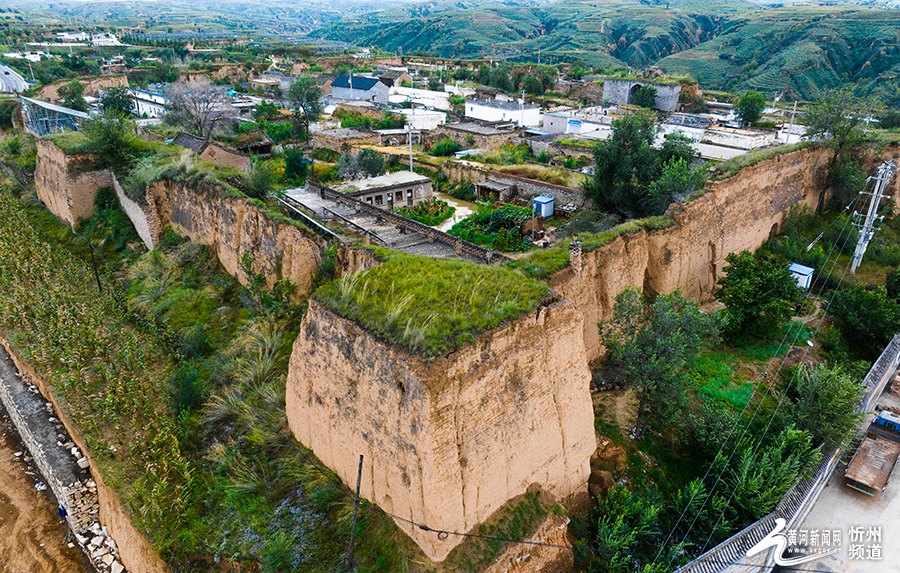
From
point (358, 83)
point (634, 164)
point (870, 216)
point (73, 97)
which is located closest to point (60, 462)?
point (634, 164)

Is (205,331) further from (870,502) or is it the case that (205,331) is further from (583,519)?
(870,502)

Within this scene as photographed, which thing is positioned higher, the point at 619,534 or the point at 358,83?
the point at 358,83

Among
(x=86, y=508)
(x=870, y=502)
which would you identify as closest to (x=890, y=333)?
(x=870, y=502)

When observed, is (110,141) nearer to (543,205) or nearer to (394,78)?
(543,205)

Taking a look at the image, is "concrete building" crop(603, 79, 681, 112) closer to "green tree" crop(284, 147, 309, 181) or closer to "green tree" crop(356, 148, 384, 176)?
"green tree" crop(356, 148, 384, 176)

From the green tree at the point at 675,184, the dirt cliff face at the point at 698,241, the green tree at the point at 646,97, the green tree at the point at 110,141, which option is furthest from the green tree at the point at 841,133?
the green tree at the point at 110,141

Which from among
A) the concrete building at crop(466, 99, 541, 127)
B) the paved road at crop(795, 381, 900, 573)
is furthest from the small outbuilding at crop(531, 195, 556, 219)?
the concrete building at crop(466, 99, 541, 127)
